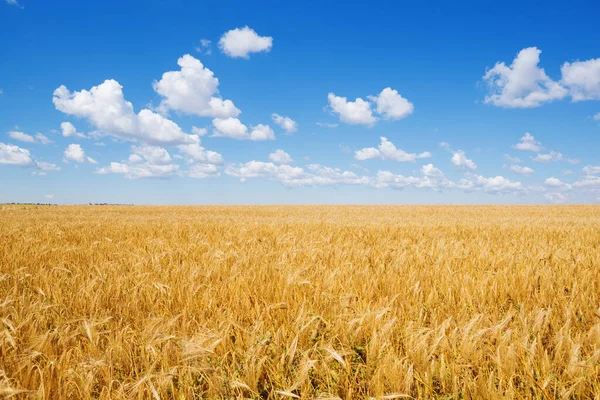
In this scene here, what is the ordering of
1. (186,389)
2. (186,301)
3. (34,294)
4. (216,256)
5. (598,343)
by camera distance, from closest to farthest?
1. (186,389)
2. (598,343)
3. (186,301)
4. (34,294)
5. (216,256)

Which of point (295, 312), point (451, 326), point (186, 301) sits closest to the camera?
point (451, 326)

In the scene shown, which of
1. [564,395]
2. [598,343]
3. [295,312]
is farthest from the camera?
[295,312]

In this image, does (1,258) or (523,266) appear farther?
(1,258)

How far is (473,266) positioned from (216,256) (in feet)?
10.6

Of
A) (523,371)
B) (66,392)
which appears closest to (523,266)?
(523,371)

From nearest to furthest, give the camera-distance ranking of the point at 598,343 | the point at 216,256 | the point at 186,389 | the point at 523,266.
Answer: the point at 186,389 → the point at 598,343 → the point at 523,266 → the point at 216,256

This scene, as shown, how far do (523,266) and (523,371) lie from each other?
9.25ft

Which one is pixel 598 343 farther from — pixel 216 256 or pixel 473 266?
pixel 216 256

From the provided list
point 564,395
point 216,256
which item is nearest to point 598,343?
point 564,395

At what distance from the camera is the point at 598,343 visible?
1837 millimetres

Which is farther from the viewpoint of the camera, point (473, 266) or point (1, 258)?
point (1, 258)

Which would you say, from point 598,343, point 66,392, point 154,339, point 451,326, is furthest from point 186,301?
point 598,343

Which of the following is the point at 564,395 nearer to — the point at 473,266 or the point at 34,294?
the point at 473,266

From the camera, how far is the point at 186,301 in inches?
107
